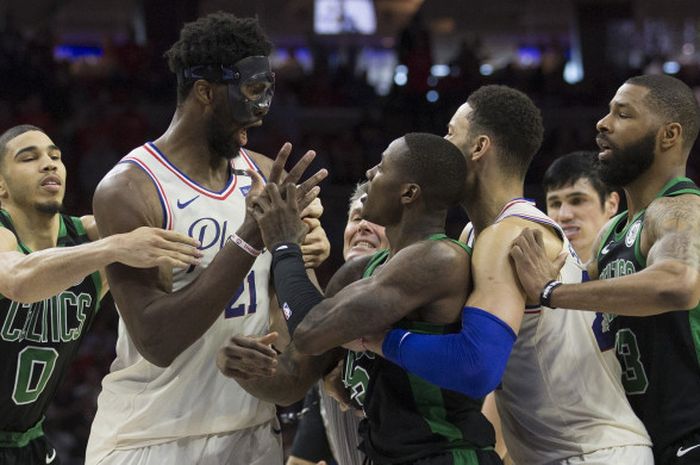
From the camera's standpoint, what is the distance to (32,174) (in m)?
4.70

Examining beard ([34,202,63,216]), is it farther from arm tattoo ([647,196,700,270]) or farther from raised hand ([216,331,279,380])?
arm tattoo ([647,196,700,270])

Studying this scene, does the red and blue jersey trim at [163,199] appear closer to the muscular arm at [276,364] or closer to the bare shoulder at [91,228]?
the muscular arm at [276,364]

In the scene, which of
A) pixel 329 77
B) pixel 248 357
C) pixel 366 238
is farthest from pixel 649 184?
pixel 329 77

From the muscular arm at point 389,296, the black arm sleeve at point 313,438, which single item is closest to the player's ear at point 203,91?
the muscular arm at point 389,296

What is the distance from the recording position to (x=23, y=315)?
4.49m

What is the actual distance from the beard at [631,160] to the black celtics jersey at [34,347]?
235 cm

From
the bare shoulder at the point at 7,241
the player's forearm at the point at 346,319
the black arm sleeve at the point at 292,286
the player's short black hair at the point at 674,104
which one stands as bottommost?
the player's forearm at the point at 346,319

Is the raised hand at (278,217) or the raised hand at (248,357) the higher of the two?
the raised hand at (278,217)

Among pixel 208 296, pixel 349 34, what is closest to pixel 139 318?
pixel 208 296

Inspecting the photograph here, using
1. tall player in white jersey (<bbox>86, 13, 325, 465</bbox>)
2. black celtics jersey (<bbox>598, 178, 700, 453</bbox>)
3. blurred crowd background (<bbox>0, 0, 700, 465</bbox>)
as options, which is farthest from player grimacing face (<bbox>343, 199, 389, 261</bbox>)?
blurred crowd background (<bbox>0, 0, 700, 465</bbox>)

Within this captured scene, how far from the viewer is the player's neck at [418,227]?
3.30 m

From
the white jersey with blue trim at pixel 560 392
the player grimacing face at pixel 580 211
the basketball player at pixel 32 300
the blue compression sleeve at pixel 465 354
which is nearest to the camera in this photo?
the blue compression sleeve at pixel 465 354

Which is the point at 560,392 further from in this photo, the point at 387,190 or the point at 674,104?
the point at 674,104

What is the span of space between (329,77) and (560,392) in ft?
39.0
